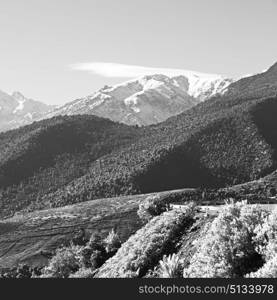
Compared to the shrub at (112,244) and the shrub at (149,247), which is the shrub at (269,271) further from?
the shrub at (112,244)

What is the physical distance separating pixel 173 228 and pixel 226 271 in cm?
1911

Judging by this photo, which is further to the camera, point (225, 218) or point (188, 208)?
point (188, 208)

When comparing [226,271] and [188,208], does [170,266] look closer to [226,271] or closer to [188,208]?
[226,271]

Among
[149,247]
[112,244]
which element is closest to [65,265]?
[112,244]

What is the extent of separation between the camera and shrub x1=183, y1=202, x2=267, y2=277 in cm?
4700

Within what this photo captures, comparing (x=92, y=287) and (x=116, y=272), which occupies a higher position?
(x=92, y=287)

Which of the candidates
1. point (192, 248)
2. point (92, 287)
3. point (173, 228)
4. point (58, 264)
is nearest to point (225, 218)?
point (192, 248)

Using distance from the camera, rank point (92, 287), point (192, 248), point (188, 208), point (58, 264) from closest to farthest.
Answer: point (92, 287), point (192, 248), point (188, 208), point (58, 264)

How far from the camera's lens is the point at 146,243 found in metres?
63.5

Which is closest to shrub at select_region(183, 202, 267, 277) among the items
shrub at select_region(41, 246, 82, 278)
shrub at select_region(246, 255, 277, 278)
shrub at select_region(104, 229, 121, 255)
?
shrub at select_region(246, 255, 277, 278)

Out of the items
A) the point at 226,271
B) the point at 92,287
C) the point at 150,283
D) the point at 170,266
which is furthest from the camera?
the point at 170,266

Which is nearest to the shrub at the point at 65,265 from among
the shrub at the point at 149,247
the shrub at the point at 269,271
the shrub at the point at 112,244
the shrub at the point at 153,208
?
the shrub at the point at 112,244

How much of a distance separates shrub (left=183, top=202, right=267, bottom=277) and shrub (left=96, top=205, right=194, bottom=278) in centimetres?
657

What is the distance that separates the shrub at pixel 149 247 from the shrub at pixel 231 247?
21.6ft
